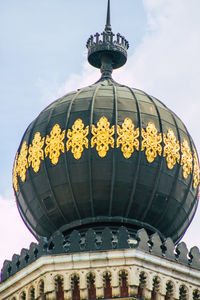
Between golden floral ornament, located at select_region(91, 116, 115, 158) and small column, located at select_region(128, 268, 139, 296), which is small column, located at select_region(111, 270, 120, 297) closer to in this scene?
small column, located at select_region(128, 268, 139, 296)

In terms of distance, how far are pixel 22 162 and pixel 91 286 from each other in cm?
593

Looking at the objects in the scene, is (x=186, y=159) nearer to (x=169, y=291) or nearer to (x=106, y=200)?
(x=106, y=200)

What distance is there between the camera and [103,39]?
55312mm

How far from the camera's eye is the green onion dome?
165ft

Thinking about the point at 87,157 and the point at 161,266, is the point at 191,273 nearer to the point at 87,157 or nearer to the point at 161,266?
the point at 161,266

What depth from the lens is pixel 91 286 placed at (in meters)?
48.6

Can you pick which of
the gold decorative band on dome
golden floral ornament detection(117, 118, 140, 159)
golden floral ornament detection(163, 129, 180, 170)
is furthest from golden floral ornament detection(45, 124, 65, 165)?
golden floral ornament detection(163, 129, 180, 170)

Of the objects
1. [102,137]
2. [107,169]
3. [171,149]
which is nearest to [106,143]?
[102,137]

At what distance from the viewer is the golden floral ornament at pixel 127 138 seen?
50.5 metres

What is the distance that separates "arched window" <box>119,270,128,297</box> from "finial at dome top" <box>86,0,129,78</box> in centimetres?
951

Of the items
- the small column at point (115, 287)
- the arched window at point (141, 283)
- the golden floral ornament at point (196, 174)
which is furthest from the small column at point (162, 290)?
the golden floral ornament at point (196, 174)

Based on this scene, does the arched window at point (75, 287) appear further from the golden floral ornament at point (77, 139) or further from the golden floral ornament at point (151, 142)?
the golden floral ornament at point (151, 142)

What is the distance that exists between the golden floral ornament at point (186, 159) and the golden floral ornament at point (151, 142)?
110cm

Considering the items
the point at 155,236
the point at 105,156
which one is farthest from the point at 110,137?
the point at 155,236
